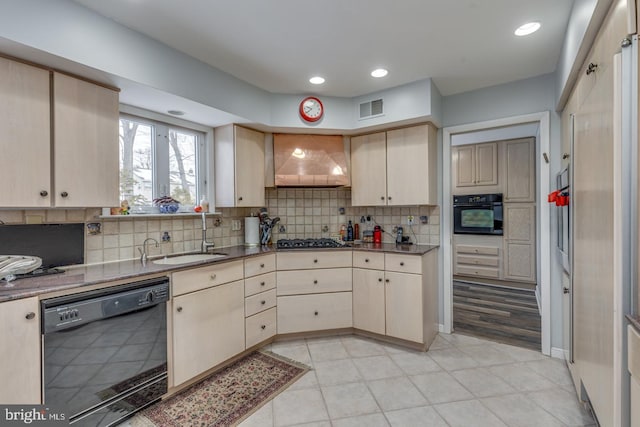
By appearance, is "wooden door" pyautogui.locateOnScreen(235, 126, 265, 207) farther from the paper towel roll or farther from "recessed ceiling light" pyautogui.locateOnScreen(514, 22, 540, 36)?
"recessed ceiling light" pyautogui.locateOnScreen(514, 22, 540, 36)

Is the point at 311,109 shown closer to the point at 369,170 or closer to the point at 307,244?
the point at 369,170

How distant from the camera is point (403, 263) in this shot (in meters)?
2.76

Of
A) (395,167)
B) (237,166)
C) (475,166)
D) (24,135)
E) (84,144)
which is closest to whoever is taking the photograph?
(24,135)

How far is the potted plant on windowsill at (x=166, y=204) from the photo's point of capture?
2.60m

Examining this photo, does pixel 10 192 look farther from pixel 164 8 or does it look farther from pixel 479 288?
pixel 479 288

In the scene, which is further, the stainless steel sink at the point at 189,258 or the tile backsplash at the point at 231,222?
the stainless steel sink at the point at 189,258

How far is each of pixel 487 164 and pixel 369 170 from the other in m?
2.78

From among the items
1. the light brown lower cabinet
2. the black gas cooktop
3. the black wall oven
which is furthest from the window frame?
the black wall oven

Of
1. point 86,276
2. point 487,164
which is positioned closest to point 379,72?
point 86,276

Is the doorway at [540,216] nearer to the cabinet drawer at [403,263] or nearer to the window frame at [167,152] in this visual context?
the cabinet drawer at [403,263]

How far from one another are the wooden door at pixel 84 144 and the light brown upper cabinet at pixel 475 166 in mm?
4581

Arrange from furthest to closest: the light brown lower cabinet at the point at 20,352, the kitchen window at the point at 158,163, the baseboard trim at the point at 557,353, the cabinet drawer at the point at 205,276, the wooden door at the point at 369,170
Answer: the wooden door at the point at 369,170 → the baseboard trim at the point at 557,353 → the kitchen window at the point at 158,163 → the cabinet drawer at the point at 205,276 → the light brown lower cabinet at the point at 20,352

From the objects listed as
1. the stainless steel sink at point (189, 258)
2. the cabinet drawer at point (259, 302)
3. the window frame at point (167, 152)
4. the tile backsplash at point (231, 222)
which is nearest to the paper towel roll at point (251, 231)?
the tile backsplash at point (231, 222)

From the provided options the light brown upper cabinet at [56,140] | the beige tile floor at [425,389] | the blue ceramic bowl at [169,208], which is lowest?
the beige tile floor at [425,389]
